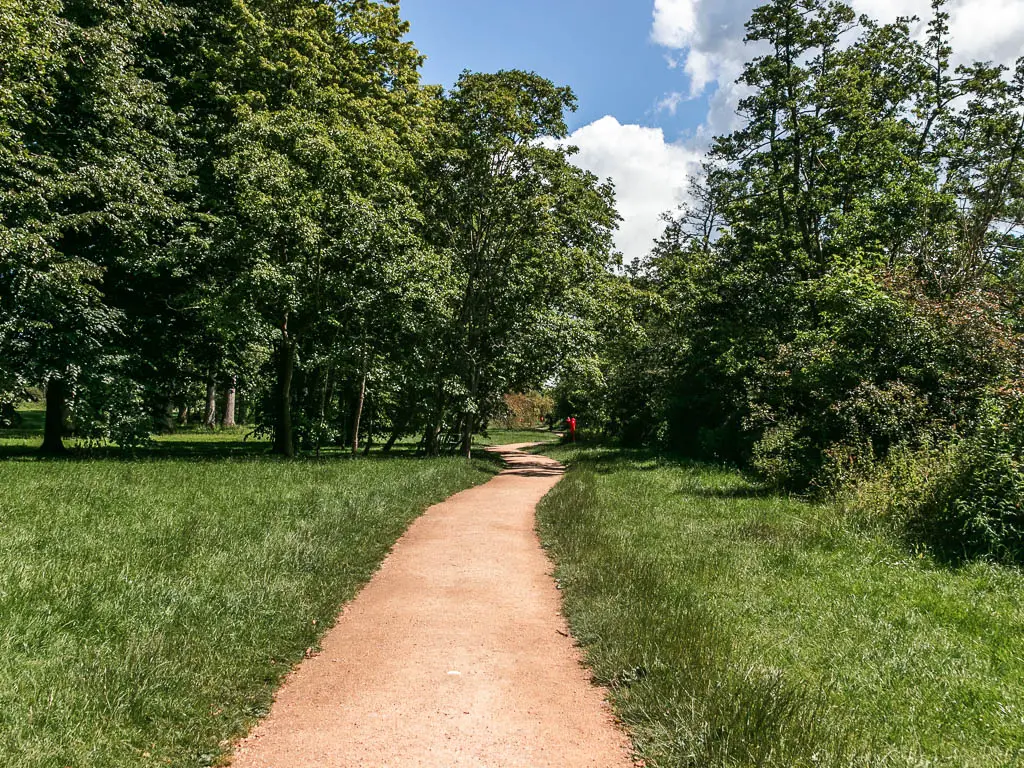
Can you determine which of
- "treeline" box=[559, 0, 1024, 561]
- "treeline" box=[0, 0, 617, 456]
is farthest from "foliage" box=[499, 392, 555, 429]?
"treeline" box=[0, 0, 617, 456]

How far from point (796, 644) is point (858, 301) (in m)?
11.0

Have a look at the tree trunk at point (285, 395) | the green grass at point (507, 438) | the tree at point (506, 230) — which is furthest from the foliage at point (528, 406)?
the tree trunk at point (285, 395)

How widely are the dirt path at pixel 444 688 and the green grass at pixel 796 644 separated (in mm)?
334

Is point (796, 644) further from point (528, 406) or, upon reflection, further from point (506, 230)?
point (528, 406)

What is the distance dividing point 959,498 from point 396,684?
7688 millimetres

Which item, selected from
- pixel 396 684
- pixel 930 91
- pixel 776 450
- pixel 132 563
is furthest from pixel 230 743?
pixel 930 91

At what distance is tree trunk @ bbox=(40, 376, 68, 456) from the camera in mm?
18330

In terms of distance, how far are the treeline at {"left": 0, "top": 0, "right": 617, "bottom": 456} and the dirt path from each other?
11.4m

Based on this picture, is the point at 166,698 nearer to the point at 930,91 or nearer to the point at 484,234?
the point at 484,234

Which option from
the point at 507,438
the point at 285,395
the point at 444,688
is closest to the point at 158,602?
the point at 444,688

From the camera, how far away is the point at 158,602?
17.3 feet

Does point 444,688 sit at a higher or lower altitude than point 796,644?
lower

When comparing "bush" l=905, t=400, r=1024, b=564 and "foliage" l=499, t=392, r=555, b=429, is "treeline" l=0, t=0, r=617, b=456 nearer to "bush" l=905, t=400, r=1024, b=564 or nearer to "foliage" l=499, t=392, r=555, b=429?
"bush" l=905, t=400, r=1024, b=564

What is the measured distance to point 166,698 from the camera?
3.97 metres
